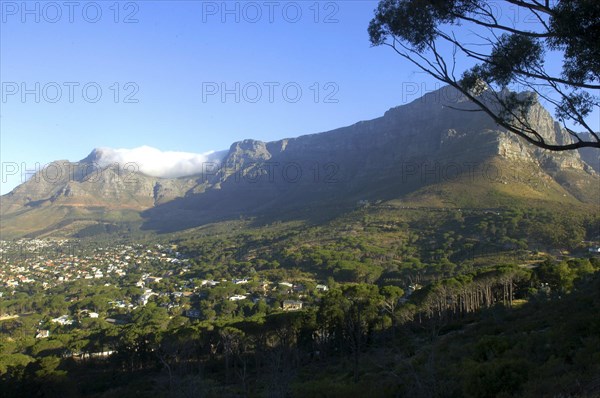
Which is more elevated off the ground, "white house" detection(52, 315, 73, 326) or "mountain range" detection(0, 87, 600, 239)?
"mountain range" detection(0, 87, 600, 239)

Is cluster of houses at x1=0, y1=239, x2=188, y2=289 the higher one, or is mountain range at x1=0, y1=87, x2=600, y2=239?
mountain range at x1=0, y1=87, x2=600, y2=239

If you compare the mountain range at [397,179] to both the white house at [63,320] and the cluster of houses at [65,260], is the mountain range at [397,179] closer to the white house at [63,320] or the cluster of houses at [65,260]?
the cluster of houses at [65,260]

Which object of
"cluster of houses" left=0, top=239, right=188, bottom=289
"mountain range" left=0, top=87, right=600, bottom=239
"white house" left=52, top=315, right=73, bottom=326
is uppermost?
"mountain range" left=0, top=87, right=600, bottom=239

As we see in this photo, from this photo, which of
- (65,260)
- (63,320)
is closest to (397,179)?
(65,260)

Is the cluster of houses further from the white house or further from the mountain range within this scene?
the mountain range

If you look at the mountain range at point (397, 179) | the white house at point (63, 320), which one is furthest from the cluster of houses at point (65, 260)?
the mountain range at point (397, 179)

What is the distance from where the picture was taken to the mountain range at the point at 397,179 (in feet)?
284

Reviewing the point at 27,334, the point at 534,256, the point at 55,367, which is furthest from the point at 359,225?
the point at 55,367

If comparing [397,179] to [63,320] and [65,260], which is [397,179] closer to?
[65,260]

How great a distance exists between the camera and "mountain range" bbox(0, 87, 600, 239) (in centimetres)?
8650

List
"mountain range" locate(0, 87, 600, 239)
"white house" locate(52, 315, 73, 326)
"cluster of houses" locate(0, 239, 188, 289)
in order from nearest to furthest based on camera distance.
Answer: "white house" locate(52, 315, 73, 326) < "cluster of houses" locate(0, 239, 188, 289) < "mountain range" locate(0, 87, 600, 239)

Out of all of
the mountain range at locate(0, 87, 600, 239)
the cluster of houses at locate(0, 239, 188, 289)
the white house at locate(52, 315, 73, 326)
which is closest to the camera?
the white house at locate(52, 315, 73, 326)

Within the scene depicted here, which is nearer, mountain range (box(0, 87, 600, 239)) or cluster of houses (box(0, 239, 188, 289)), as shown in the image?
cluster of houses (box(0, 239, 188, 289))

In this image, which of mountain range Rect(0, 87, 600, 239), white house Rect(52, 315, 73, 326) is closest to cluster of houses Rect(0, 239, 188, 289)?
white house Rect(52, 315, 73, 326)
